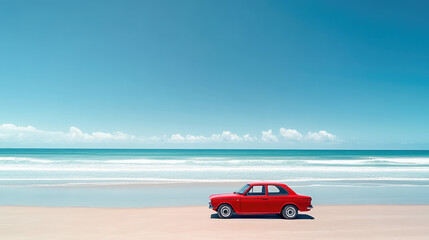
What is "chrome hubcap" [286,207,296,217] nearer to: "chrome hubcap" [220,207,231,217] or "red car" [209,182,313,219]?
"red car" [209,182,313,219]

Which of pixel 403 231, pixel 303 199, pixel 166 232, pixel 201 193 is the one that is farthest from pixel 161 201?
pixel 403 231

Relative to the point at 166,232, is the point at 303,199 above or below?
above

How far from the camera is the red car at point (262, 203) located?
1148 centimetres

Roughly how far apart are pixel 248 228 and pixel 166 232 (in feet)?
9.46

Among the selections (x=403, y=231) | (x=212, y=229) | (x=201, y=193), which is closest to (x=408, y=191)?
(x=403, y=231)

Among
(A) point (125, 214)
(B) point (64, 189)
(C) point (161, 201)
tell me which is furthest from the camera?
(B) point (64, 189)

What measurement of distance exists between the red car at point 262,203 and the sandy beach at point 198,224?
14.3 inches

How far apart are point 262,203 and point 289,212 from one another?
3.85 ft

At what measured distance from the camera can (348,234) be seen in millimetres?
9758

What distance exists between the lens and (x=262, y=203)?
37.6 feet

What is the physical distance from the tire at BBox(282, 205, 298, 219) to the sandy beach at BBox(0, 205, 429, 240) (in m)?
0.24

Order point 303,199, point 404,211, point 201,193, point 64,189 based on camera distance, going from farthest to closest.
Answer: point 64,189 < point 201,193 < point 404,211 < point 303,199

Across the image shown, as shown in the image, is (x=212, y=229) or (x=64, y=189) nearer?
(x=212, y=229)

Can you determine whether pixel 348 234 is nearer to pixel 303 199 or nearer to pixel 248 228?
pixel 303 199
